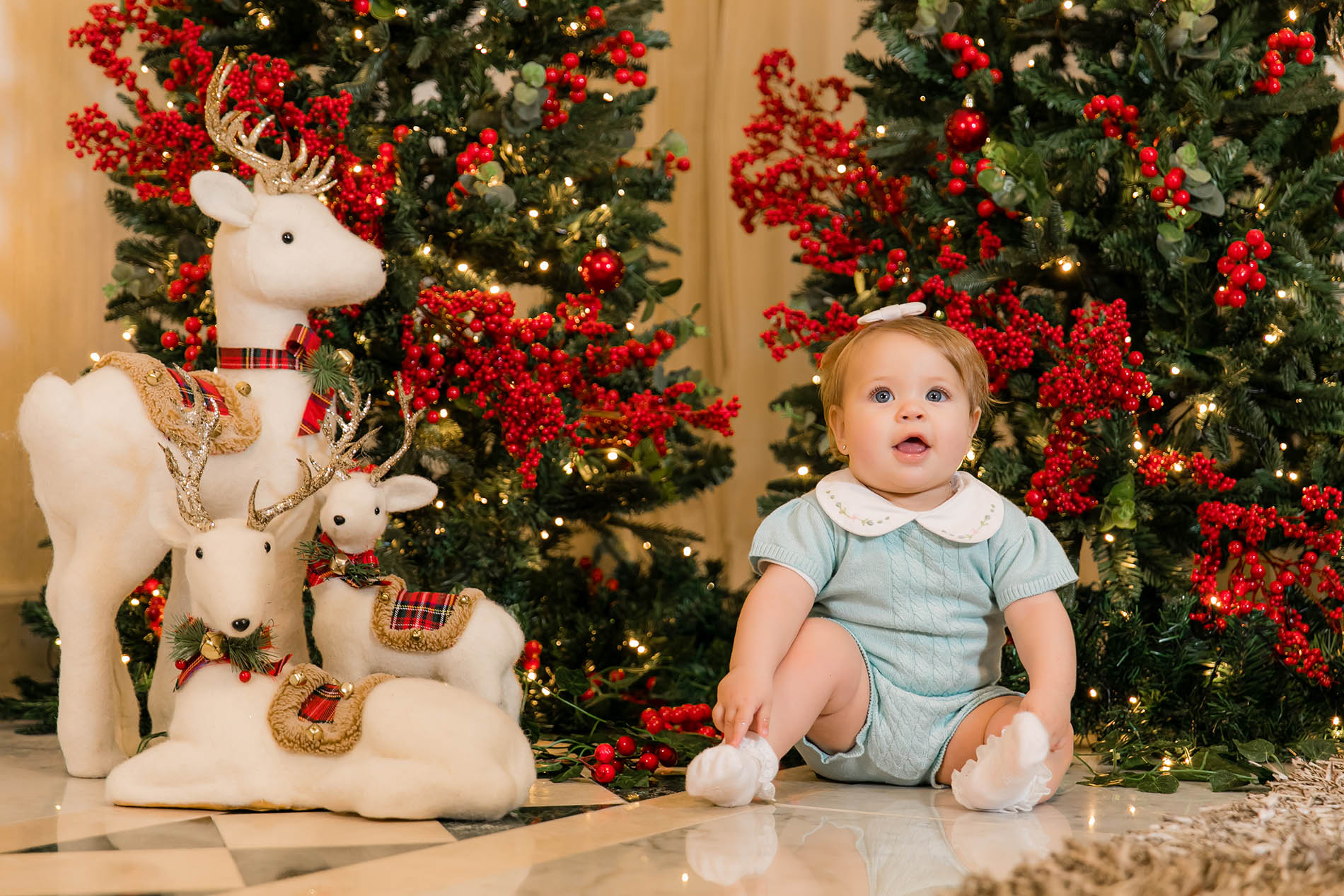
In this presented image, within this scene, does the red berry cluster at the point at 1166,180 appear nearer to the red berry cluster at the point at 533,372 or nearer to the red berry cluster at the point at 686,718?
the red berry cluster at the point at 533,372

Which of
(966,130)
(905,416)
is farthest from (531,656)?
(966,130)

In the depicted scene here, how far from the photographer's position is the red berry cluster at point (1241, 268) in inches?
65.6

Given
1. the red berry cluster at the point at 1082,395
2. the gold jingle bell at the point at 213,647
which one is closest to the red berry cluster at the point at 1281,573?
the red berry cluster at the point at 1082,395

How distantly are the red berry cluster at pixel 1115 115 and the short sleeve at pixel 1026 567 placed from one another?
65 cm

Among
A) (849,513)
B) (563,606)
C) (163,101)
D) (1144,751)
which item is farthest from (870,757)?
(163,101)

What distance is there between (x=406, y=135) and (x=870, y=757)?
1.17 metres

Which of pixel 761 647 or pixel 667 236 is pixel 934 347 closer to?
pixel 761 647

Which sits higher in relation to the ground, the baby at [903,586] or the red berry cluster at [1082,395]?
the red berry cluster at [1082,395]

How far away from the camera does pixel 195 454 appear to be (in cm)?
142

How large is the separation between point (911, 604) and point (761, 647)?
0.23m

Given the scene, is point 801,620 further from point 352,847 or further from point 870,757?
point 352,847

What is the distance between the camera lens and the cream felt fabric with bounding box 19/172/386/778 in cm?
146

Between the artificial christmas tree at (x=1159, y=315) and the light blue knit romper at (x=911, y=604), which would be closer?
the light blue knit romper at (x=911, y=604)

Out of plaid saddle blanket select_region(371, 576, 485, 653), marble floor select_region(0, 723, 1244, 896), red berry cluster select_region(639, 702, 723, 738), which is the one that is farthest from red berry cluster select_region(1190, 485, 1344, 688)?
plaid saddle blanket select_region(371, 576, 485, 653)
